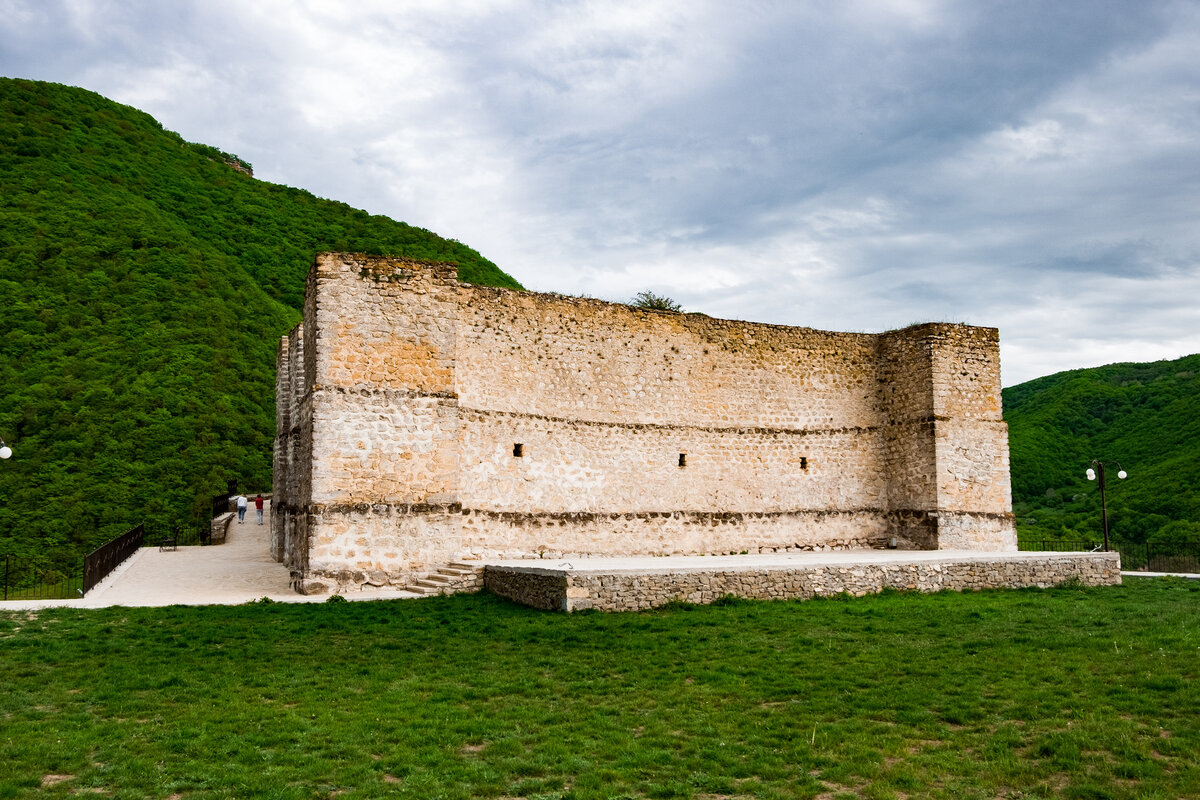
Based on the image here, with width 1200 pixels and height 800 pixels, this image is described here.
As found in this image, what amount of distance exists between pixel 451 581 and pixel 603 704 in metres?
7.64

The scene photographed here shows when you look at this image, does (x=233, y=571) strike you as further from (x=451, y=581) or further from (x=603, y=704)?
(x=603, y=704)

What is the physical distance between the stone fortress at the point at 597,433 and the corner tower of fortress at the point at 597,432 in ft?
0.15

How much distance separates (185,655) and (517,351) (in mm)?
10178

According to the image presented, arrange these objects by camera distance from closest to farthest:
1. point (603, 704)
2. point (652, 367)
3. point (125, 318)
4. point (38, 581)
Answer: point (603, 704), point (652, 367), point (38, 581), point (125, 318)

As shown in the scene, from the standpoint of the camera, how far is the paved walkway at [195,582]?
14.3m

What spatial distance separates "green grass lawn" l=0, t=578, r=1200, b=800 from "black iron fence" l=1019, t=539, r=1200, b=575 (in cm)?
1495

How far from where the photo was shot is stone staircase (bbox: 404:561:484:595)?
50.6ft

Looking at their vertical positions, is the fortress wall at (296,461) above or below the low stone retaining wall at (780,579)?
above

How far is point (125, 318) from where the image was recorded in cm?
3609

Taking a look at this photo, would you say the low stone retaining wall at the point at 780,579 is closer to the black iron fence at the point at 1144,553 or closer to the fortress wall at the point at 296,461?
the fortress wall at the point at 296,461

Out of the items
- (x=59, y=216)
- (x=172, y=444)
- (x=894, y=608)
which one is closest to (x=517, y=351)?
(x=894, y=608)

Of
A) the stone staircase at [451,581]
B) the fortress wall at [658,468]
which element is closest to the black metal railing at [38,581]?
the stone staircase at [451,581]

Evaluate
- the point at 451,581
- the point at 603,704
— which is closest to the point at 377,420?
the point at 451,581

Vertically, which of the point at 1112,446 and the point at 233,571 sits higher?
the point at 1112,446
